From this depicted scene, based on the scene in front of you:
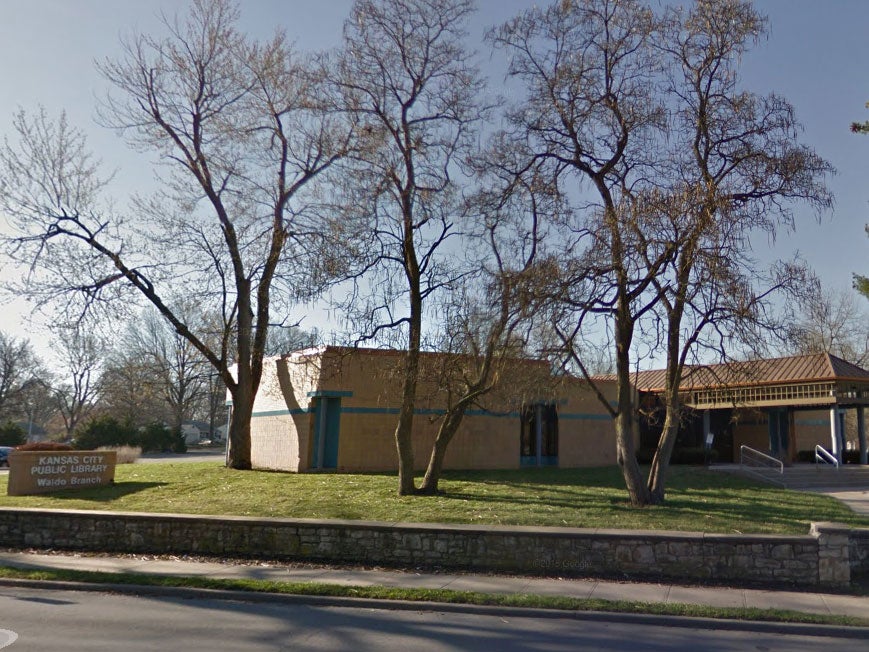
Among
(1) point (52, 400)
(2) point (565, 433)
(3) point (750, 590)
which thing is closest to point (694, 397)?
(2) point (565, 433)

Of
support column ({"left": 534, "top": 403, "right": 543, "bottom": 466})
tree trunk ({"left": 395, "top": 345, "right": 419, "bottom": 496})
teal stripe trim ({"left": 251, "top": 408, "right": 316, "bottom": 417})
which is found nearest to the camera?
tree trunk ({"left": 395, "top": 345, "right": 419, "bottom": 496})

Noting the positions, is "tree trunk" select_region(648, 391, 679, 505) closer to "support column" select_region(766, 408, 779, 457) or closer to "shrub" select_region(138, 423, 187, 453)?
"support column" select_region(766, 408, 779, 457)

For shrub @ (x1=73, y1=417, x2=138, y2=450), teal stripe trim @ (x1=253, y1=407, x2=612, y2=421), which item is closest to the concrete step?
teal stripe trim @ (x1=253, y1=407, x2=612, y2=421)

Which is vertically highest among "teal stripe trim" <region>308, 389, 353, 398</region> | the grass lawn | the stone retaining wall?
"teal stripe trim" <region>308, 389, 353, 398</region>

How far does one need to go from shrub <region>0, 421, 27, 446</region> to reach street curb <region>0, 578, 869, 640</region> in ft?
151

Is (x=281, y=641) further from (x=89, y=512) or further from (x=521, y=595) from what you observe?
(x=89, y=512)

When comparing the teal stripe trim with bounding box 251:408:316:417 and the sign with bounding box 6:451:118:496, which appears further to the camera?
the teal stripe trim with bounding box 251:408:316:417

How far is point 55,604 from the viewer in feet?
31.7

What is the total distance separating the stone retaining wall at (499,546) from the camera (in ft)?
36.0

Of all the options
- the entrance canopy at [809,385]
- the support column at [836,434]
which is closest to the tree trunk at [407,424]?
the entrance canopy at [809,385]

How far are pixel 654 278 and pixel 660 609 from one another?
7095 millimetres

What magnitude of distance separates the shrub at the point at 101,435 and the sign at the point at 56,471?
29380 mm

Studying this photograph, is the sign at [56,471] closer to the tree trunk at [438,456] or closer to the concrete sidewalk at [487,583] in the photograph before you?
the concrete sidewalk at [487,583]

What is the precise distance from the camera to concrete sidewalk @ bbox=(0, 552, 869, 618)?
974 centimetres
